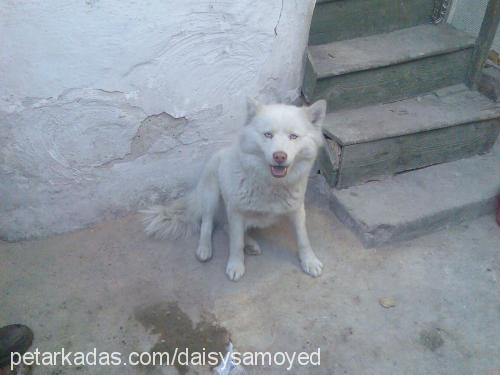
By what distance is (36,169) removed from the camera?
2.52 metres

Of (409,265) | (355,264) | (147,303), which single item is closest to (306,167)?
(355,264)

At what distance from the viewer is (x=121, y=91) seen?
2465mm

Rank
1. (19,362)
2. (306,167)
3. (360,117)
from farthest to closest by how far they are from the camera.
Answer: (360,117) → (306,167) → (19,362)

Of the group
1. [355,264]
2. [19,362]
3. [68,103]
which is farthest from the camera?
[355,264]

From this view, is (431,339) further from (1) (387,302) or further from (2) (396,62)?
(2) (396,62)

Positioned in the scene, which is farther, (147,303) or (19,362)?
(147,303)

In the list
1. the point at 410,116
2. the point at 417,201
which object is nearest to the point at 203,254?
the point at 417,201

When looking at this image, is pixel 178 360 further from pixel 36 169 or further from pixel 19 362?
pixel 36 169

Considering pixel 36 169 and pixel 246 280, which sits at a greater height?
pixel 36 169

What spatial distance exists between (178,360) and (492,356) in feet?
5.16

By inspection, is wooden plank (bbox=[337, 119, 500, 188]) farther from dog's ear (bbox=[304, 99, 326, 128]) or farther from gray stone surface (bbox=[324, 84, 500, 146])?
dog's ear (bbox=[304, 99, 326, 128])

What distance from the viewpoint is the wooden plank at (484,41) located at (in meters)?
2.91

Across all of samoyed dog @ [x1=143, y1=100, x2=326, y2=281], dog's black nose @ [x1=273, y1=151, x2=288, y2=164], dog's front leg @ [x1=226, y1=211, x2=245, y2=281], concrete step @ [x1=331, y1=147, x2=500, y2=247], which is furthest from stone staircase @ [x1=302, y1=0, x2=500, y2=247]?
dog's black nose @ [x1=273, y1=151, x2=288, y2=164]

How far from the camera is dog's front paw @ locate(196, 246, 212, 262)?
2586 mm
